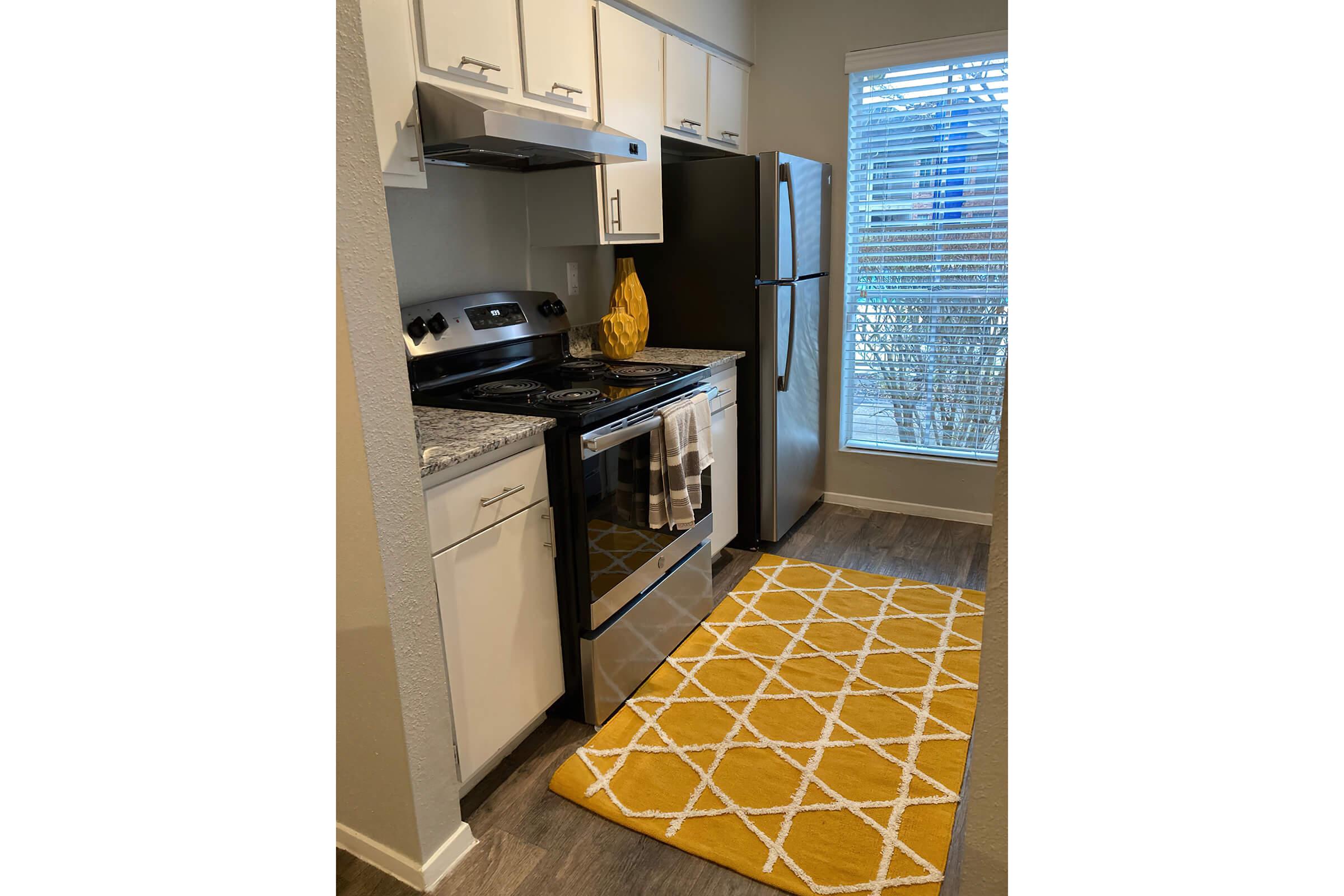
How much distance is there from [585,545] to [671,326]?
145cm

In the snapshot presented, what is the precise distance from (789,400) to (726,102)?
1350mm

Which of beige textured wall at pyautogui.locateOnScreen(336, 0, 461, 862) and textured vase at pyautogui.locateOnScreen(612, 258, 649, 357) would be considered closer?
beige textured wall at pyautogui.locateOnScreen(336, 0, 461, 862)

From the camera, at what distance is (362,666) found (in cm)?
149

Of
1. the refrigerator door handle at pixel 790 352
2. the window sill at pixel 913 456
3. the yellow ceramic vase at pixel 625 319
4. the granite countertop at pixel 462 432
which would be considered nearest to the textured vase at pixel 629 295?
the yellow ceramic vase at pixel 625 319

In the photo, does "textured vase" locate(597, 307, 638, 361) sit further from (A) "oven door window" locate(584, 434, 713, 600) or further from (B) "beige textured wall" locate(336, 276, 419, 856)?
(B) "beige textured wall" locate(336, 276, 419, 856)

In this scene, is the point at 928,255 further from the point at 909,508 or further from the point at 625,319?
the point at 625,319

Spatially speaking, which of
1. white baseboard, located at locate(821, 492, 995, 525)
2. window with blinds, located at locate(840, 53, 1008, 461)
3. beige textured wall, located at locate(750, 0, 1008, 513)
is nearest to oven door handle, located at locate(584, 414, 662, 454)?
beige textured wall, located at locate(750, 0, 1008, 513)

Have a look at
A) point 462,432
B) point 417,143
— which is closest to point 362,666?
point 462,432

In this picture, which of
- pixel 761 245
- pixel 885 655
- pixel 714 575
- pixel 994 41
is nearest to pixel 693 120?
pixel 761 245

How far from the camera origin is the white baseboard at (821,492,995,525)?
359 centimetres

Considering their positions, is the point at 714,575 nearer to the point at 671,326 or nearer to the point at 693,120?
the point at 671,326

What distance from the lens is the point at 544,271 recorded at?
9.38 ft

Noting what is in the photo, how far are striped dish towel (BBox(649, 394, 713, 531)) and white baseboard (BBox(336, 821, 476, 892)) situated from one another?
37.5 inches

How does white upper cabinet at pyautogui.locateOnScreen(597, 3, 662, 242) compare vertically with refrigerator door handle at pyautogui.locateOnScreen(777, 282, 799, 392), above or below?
above
